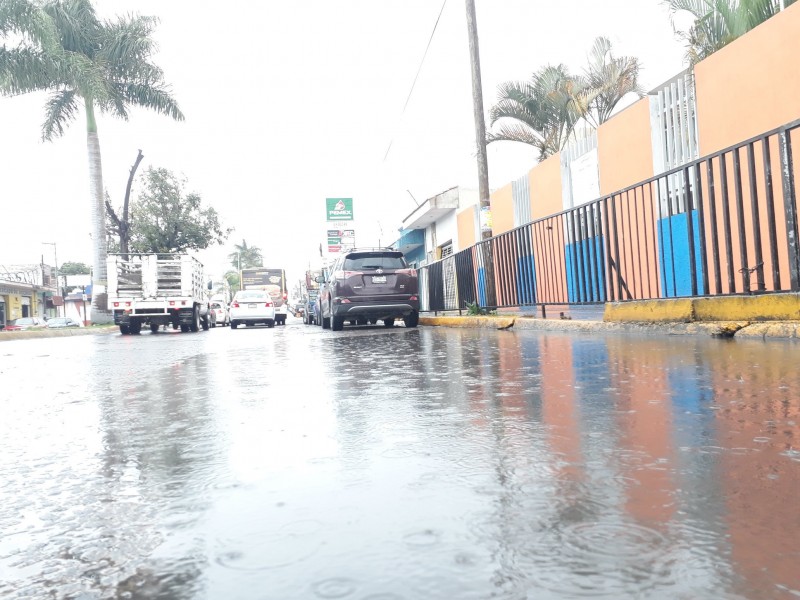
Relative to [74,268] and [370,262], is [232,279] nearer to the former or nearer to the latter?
[74,268]

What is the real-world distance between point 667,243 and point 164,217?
33.7 meters

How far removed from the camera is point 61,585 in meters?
1.63

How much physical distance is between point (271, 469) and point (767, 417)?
2212 millimetres

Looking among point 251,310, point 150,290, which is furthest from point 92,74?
point 251,310

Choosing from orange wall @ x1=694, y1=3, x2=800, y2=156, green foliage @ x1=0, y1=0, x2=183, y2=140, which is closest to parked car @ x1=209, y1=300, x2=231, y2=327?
→ green foliage @ x1=0, y1=0, x2=183, y2=140

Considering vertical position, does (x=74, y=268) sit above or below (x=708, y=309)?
above

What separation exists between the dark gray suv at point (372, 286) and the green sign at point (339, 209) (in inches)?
1377

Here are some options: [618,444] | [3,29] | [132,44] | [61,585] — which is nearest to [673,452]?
[618,444]

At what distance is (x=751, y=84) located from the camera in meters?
9.90

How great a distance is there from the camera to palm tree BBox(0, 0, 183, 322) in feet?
76.2

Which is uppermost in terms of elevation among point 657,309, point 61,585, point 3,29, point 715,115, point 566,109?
point 3,29

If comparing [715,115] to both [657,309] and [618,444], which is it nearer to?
[657,309]

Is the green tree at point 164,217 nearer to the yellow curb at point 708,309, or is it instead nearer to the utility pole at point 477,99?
the utility pole at point 477,99

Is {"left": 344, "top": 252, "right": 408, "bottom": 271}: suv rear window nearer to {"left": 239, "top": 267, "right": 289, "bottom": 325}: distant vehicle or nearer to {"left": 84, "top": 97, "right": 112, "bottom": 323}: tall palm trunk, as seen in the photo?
{"left": 84, "top": 97, "right": 112, "bottom": 323}: tall palm trunk
